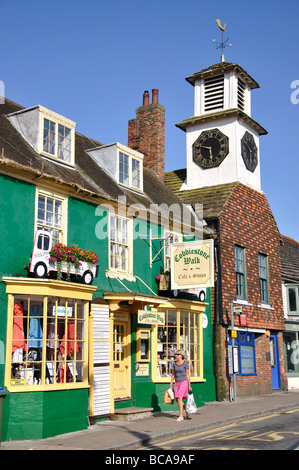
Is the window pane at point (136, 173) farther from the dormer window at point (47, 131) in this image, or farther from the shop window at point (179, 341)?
the shop window at point (179, 341)

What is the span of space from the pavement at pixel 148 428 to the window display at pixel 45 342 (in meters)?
1.29

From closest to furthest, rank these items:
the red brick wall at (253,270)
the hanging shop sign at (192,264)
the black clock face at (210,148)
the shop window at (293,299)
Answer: the hanging shop sign at (192,264) → the red brick wall at (253,270) → the black clock face at (210,148) → the shop window at (293,299)

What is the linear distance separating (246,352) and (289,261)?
720cm

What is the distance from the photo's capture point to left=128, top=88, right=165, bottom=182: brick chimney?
2247 cm

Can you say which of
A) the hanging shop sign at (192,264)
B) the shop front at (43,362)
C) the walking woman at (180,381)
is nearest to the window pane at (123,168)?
the hanging shop sign at (192,264)

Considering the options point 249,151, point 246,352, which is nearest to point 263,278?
point 246,352

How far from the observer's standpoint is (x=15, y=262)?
12250 mm

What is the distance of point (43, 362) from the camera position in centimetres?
1198

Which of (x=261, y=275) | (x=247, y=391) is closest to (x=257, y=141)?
(x=261, y=275)

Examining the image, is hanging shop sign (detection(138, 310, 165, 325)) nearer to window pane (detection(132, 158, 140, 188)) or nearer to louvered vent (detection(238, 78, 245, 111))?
window pane (detection(132, 158, 140, 188))

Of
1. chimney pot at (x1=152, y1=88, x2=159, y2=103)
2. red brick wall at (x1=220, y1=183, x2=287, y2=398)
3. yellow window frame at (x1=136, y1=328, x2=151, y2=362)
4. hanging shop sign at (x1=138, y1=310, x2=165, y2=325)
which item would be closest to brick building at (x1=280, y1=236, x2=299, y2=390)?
red brick wall at (x1=220, y1=183, x2=287, y2=398)

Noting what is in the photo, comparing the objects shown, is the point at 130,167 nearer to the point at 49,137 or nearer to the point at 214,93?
the point at 49,137

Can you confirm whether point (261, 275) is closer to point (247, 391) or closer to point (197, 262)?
point (247, 391)

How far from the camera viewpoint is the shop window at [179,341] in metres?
16.5
